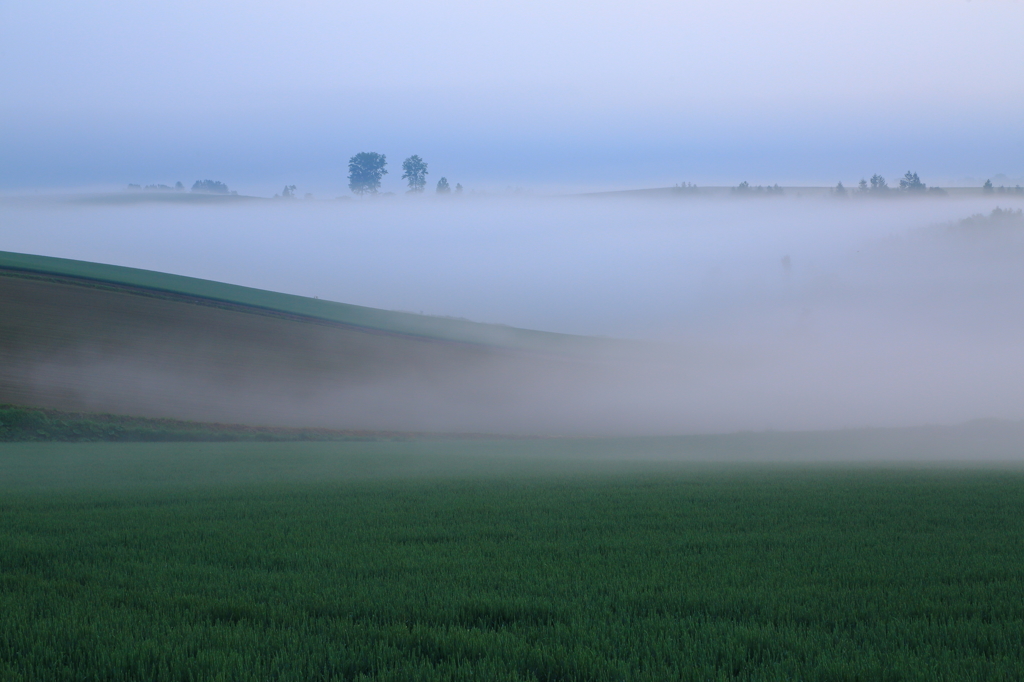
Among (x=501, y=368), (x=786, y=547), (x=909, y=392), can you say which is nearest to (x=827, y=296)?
(x=909, y=392)

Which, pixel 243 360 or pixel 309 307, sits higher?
pixel 309 307

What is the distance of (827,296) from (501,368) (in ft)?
168

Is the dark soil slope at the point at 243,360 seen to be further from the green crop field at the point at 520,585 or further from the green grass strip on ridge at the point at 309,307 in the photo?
the green crop field at the point at 520,585

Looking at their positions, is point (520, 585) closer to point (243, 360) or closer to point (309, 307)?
point (243, 360)

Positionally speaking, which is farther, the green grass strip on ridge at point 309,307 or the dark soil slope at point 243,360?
the green grass strip on ridge at point 309,307

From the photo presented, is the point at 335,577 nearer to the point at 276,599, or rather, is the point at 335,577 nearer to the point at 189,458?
the point at 276,599

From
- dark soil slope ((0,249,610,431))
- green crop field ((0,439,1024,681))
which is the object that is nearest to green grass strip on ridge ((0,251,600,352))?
dark soil slope ((0,249,610,431))

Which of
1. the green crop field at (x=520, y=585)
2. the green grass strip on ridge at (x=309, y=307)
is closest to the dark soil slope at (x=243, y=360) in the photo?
the green grass strip on ridge at (x=309, y=307)

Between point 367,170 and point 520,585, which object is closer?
point 520,585

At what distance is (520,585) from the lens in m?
7.32

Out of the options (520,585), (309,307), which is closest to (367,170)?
(309,307)

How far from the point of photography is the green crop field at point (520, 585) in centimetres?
518

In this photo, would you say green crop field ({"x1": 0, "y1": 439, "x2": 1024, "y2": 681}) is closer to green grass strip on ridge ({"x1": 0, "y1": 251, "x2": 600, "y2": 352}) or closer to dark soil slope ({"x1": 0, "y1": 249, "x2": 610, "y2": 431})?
dark soil slope ({"x1": 0, "y1": 249, "x2": 610, "y2": 431})

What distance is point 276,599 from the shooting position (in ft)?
22.7
